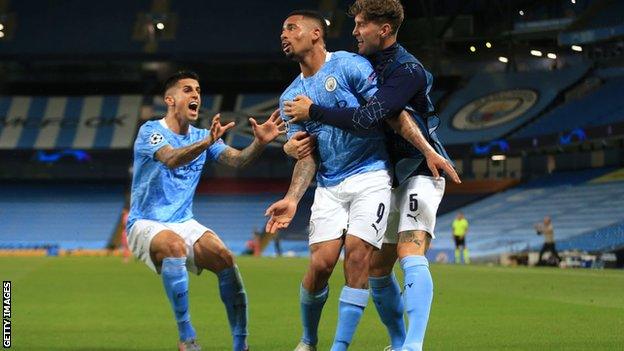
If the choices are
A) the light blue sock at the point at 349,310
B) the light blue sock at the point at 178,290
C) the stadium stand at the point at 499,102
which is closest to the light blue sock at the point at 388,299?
the light blue sock at the point at 349,310

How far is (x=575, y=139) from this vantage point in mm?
43094

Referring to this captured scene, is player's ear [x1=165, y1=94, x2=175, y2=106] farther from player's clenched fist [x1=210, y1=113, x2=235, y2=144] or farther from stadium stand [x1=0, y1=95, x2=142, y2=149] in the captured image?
stadium stand [x1=0, y1=95, x2=142, y2=149]

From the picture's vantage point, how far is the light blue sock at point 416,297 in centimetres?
746

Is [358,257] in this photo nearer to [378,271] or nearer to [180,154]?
[378,271]

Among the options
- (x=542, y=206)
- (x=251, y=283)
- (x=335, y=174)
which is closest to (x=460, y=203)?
(x=542, y=206)

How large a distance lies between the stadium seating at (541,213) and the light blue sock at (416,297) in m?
28.1

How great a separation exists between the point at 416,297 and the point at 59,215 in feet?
165

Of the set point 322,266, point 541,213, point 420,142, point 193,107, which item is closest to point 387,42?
point 420,142

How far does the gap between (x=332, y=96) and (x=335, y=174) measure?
58cm

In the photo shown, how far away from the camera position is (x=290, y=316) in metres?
13.9

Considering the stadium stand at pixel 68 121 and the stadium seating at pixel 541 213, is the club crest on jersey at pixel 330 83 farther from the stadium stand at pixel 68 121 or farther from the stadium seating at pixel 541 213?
the stadium stand at pixel 68 121

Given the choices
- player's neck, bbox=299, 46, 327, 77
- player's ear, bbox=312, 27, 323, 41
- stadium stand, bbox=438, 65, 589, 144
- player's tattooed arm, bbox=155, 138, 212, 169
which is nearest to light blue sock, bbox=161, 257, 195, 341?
player's tattooed arm, bbox=155, 138, 212, 169

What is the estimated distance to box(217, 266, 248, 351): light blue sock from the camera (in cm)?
917

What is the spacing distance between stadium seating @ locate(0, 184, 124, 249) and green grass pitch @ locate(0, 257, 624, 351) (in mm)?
30769
